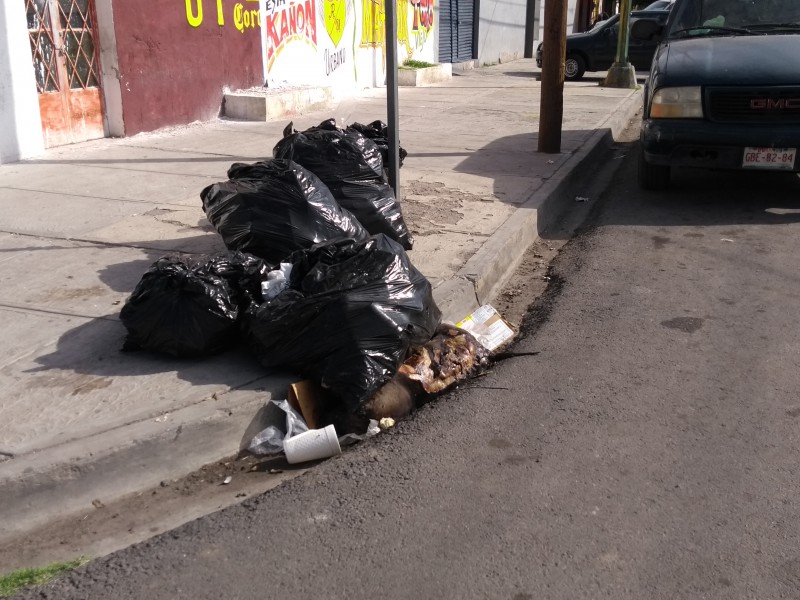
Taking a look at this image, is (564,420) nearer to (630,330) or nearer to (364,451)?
(364,451)

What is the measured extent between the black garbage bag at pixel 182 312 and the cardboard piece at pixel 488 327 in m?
1.35

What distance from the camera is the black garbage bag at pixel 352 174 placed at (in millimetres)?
5719

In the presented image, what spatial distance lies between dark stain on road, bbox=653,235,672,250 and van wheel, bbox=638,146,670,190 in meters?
1.45

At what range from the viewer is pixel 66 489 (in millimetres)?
3402

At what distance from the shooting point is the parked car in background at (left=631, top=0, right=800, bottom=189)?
7320mm

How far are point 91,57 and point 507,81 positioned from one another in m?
11.5

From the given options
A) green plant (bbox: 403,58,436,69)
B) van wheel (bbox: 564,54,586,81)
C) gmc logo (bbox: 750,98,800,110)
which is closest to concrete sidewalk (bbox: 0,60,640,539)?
gmc logo (bbox: 750,98,800,110)

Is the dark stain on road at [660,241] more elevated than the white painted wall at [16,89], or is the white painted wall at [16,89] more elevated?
the white painted wall at [16,89]

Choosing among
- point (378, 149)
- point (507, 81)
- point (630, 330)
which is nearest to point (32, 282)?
point (378, 149)

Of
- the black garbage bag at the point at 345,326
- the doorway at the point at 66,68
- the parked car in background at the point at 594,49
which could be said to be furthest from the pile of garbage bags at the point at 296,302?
the parked car in background at the point at 594,49

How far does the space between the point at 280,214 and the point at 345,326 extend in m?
1.23

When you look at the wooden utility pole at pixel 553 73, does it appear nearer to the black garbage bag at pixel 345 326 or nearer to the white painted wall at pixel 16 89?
the white painted wall at pixel 16 89

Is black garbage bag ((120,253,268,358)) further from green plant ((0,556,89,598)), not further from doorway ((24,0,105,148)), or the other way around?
doorway ((24,0,105,148))

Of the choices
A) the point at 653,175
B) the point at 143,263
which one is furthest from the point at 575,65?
the point at 143,263
